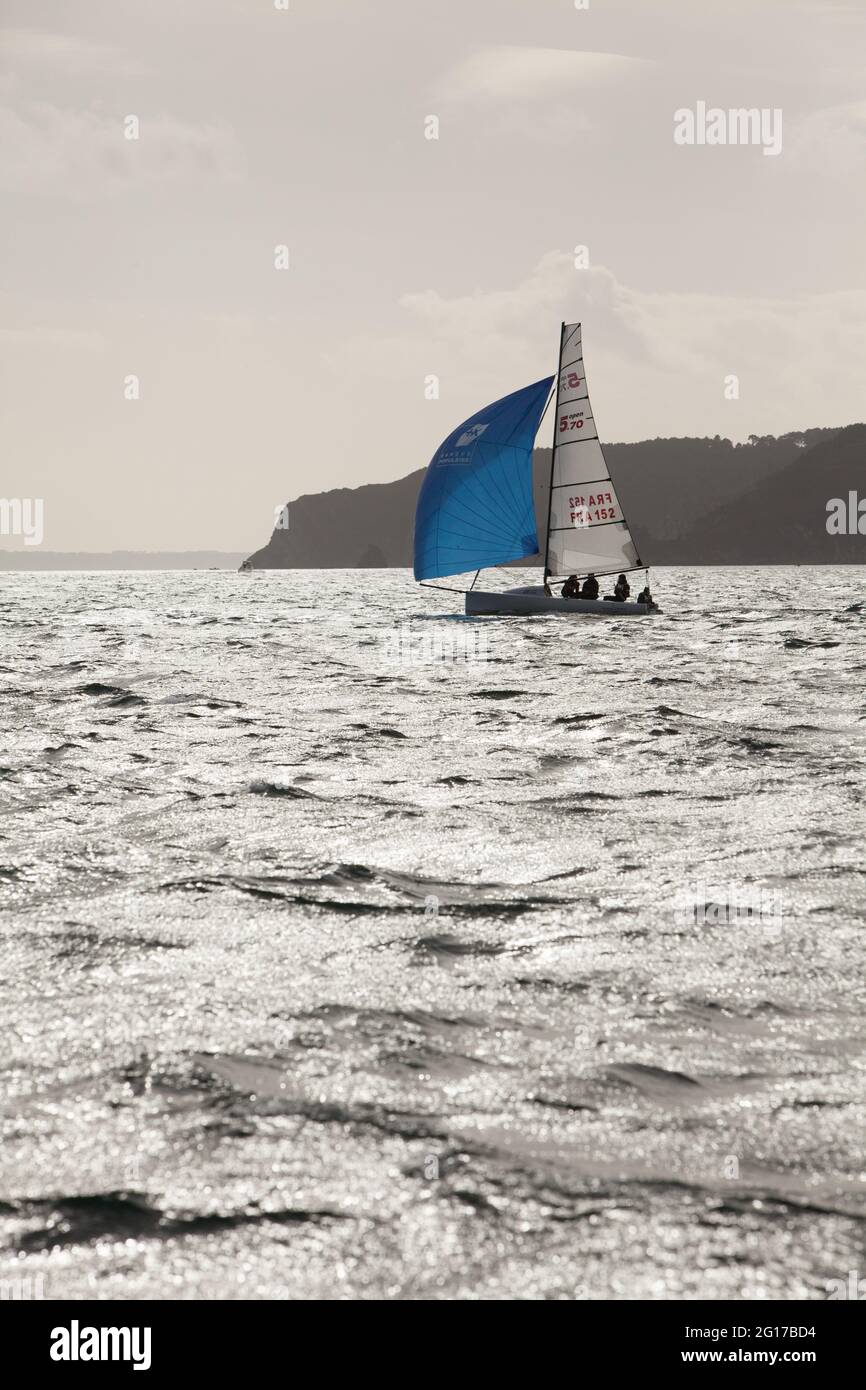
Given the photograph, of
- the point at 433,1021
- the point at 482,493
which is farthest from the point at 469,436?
the point at 433,1021

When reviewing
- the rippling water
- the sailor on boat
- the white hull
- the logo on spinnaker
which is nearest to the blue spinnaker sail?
the logo on spinnaker

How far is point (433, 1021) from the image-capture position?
506 centimetres

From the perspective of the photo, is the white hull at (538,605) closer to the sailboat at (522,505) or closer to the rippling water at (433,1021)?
the sailboat at (522,505)

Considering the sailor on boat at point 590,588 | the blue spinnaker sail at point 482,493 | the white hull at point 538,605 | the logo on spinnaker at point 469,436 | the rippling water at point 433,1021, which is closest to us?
the rippling water at point 433,1021

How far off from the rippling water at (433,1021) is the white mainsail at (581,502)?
27.4m

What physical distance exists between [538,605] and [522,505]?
11.5 feet

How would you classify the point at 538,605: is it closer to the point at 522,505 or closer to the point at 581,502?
the point at 522,505

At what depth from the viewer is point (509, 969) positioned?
5742 millimetres

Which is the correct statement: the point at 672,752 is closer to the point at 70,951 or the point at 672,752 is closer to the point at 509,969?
the point at 509,969

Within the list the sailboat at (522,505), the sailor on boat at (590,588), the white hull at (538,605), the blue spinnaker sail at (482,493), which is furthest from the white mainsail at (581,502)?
the white hull at (538,605)

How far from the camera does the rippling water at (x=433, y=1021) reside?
3.33m

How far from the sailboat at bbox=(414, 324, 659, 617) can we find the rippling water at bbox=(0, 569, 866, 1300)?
26.2 meters

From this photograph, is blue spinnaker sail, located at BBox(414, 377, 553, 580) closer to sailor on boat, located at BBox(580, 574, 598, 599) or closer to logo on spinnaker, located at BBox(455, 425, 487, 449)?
logo on spinnaker, located at BBox(455, 425, 487, 449)

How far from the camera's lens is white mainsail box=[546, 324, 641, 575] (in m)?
39.6
